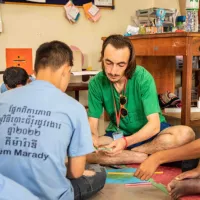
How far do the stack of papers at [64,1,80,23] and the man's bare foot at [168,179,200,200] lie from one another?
204 centimetres

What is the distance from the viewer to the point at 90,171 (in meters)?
1.55

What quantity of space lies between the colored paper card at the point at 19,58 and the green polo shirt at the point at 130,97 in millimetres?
1222

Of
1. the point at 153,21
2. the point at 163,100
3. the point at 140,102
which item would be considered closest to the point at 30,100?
the point at 140,102

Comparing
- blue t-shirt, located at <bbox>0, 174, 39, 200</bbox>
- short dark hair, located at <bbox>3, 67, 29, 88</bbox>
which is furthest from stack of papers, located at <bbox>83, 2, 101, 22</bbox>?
blue t-shirt, located at <bbox>0, 174, 39, 200</bbox>

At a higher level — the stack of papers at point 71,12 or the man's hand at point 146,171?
the stack of papers at point 71,12

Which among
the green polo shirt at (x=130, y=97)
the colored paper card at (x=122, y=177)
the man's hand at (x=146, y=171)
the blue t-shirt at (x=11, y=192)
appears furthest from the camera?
the green polo shirt at (x=130, y=97)

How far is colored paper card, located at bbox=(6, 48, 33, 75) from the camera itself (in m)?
2.97

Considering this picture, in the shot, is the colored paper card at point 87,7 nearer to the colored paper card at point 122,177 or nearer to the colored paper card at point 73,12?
the colored paper card at point 73,12

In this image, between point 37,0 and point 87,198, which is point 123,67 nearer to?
point 87,198

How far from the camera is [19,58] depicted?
3.02m

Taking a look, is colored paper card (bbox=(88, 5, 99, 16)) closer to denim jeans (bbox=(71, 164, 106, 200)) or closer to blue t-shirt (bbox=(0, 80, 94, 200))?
denim jeans (bbox=(71, 164, 106, 200))

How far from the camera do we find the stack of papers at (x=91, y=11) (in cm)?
320

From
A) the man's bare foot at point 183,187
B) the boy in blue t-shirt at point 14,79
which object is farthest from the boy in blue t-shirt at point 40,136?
the boy in blue t-shirt at point 14,79

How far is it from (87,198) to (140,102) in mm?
618
